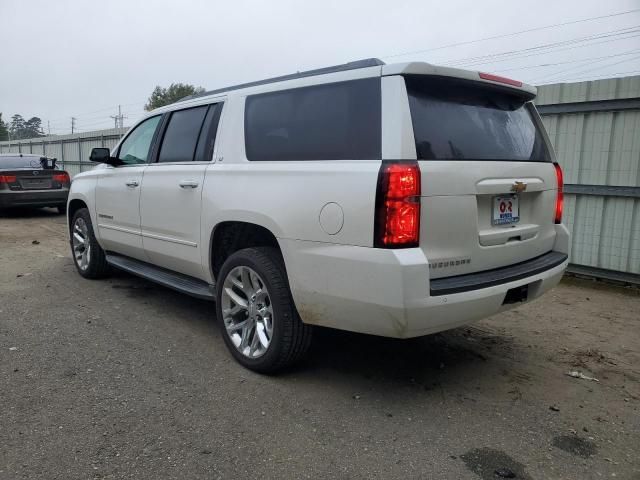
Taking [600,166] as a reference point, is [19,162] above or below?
below

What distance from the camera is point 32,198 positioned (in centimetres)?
1168

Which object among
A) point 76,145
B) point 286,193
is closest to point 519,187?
point 286,193

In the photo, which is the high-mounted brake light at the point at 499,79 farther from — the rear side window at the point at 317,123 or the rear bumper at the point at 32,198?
the rear bumper at the point at 32,198

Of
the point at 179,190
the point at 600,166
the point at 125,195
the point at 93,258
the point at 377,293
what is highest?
the point at 600,166

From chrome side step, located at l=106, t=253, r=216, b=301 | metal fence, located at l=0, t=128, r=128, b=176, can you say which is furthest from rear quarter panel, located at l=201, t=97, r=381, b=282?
metal fence, located at l=0, t=128, r=128, b=176

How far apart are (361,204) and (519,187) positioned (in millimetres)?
1123

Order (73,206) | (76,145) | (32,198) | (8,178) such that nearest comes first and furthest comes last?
(73,206) → (8,178) → (32,198) → (76,145)

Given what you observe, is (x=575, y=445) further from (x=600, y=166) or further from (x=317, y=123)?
(x=600, y=166)

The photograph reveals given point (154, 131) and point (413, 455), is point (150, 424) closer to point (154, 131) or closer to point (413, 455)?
point (413, 455)

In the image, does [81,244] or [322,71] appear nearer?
[322,71]

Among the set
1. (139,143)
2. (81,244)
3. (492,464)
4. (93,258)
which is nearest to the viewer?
(492,464)

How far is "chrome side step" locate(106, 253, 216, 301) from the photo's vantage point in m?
4.04

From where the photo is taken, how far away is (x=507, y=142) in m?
3.32

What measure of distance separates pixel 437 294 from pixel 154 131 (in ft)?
10.8
